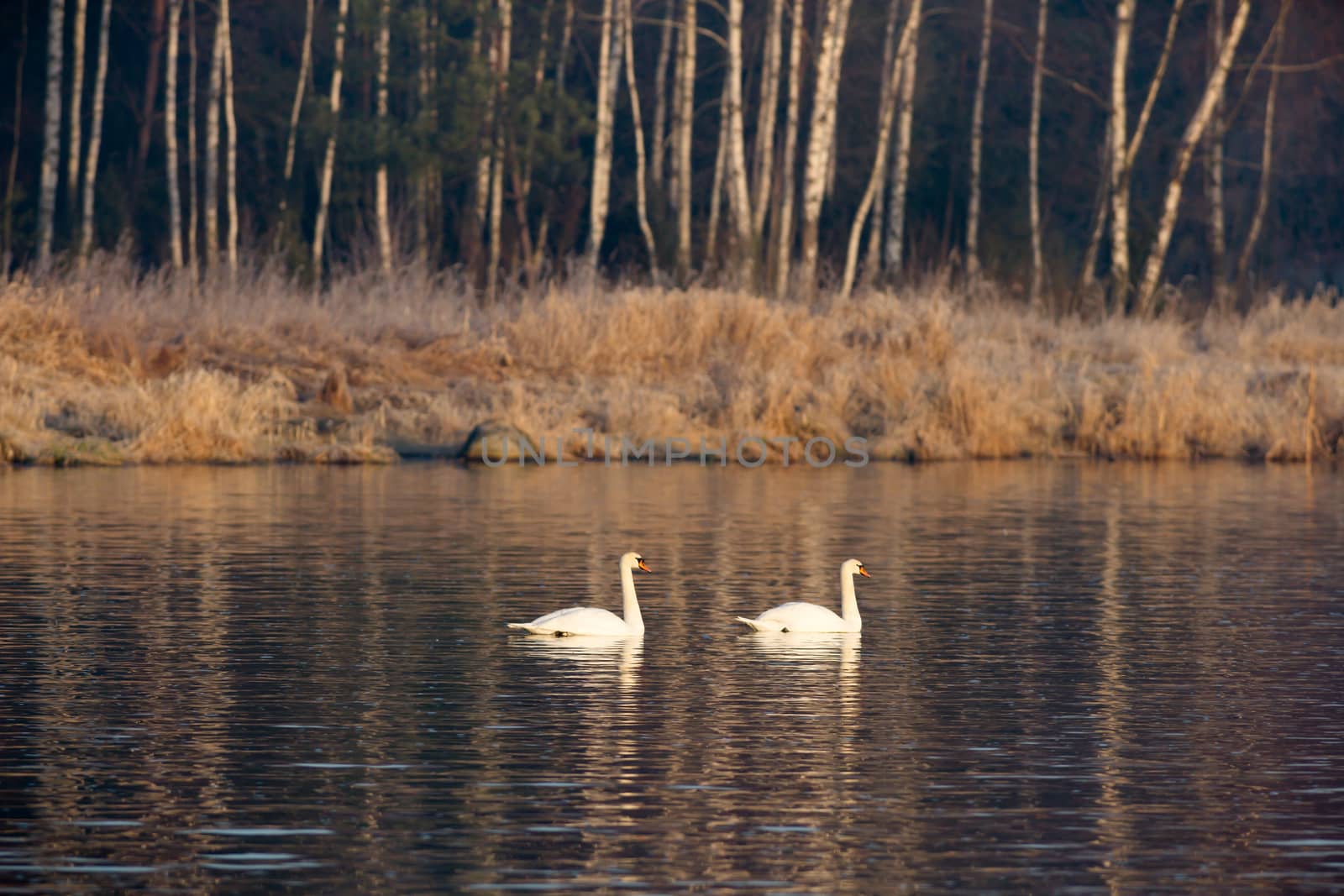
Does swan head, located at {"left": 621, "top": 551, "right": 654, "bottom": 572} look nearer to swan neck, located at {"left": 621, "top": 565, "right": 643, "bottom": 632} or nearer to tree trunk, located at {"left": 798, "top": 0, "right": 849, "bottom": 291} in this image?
swan neck, located at {"left": 621, "top": 565, "right": 643, "bottom": 632}

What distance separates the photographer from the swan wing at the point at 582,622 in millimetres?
14180

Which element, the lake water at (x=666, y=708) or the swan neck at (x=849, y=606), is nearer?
the lake water at (x=666, y=708)

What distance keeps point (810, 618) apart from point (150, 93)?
3761 cm

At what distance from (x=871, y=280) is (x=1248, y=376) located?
29.6 feet

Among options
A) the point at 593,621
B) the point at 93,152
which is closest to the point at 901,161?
the point at 93,152

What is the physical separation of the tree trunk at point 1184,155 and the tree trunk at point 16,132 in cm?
1964

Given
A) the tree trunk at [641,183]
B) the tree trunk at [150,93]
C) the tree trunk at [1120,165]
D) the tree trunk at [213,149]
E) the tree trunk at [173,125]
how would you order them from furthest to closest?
the tree trunk at [150,93] < the tree trunk at [641,183] < the tree trunk at [173,125] < the tree trunk at [213,149] < the tree trunk at [1120,165]

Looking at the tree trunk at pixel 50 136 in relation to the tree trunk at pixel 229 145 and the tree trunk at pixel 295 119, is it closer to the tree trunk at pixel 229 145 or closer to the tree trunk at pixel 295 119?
the tree trunk at pixel 229 145

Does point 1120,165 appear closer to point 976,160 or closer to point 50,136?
point 976,160

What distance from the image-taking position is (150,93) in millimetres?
49156

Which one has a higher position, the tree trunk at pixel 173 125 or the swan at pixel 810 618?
the tree trunk at pixel 173 125

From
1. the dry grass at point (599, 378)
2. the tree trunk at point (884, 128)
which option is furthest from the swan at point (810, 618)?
the tree trunk at point (884, 128)

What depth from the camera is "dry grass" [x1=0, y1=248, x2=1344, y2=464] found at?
29875 mm

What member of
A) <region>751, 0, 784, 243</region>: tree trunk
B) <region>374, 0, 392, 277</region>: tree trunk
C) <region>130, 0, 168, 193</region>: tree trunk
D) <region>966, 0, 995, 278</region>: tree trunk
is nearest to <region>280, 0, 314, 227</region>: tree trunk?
<region>374, 0, 392, 277</region>: tree trunk
